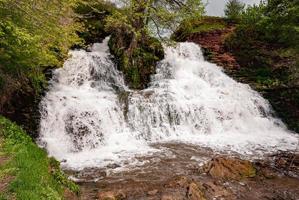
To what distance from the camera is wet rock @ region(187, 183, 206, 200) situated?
9064 millimetres

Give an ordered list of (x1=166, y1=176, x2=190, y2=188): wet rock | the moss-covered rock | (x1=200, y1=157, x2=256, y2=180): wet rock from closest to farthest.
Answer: (x1=166, y1=176, x2=190, y2=188): wet rock < (x1=200, y1=157, x2=256, y2=180): wet rock < the moss-covered rock

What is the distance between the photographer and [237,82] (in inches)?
847

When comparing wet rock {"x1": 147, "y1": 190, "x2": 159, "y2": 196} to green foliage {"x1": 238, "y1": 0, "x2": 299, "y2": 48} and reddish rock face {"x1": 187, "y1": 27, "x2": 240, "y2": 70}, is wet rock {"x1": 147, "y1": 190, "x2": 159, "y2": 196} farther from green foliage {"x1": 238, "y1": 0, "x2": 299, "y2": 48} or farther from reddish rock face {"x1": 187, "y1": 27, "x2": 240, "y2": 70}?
reddish rock face {"x1": 187, "y1": 27, "x2": 240, "y2": 70}

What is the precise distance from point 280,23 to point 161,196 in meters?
10.6

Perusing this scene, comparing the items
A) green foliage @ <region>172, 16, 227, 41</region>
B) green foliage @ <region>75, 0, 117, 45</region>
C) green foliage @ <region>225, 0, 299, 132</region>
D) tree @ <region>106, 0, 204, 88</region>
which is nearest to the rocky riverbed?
green foliage @ <region>225, 0, 299, 132</region>

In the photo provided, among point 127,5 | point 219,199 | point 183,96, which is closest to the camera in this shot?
point 219,199

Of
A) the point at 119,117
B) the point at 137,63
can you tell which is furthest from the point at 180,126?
the point at 137,63

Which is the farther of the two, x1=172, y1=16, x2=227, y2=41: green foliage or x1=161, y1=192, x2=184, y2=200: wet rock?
x1=172, y1=16, x2=227, y2=41: green foliage

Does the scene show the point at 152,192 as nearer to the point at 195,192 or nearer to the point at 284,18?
the point at 195,192

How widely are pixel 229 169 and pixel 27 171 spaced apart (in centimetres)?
610

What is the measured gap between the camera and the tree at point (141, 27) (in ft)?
65.6

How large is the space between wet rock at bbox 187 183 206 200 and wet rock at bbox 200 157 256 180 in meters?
1.38

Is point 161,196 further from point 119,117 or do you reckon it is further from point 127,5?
point 127,5

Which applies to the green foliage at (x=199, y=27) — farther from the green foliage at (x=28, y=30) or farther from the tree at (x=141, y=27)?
the green foliage at (x=28, y=30)
